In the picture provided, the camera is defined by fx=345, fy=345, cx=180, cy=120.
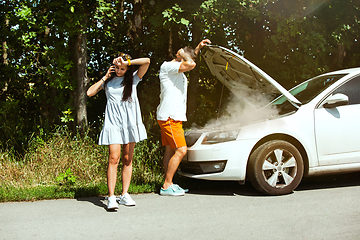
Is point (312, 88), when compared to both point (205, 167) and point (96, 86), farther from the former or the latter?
point (96, 86)

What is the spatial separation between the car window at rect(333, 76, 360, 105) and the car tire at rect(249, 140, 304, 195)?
117cm

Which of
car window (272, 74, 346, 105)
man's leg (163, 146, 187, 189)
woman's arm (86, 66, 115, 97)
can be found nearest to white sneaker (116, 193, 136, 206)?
man's leg (163, 146, 187, 189)

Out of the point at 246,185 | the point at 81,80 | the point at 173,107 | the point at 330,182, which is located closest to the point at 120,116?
the point at 173,107

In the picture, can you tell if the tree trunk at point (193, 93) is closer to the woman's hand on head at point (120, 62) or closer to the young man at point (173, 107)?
the young man at point (173, 107)

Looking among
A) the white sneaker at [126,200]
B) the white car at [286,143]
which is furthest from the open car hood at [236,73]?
the white sneaker at [126,200]

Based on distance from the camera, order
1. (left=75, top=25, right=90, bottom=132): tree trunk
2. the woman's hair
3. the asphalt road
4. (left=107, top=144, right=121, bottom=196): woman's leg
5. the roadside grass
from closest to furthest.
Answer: the asphalt road → (left=107, top=144, right=121, bottom=196): woman's leg → the woman's hair → the roadside grass → (left=75, top=25, right=90, bottom=132): tree trunk

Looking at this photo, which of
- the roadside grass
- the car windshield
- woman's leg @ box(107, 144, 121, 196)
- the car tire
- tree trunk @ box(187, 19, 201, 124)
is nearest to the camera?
woman's leg @ box(107, 144, 121, 196)

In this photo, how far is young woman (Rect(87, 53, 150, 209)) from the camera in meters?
4.34

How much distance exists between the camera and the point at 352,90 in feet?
16.6

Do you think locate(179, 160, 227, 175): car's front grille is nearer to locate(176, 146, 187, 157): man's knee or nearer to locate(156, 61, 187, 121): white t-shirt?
locate(176, 146, 187, 157): man's knee

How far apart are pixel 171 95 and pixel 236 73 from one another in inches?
52.3

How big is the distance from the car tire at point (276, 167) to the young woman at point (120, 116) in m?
1.59

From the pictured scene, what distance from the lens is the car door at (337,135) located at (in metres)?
4.82

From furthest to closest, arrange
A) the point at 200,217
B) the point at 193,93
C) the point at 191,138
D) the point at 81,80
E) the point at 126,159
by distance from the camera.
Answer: the point at 193,93 → the point at 81,80 → the point at 191,138 → the point at 126,159 → the point at 200,217
